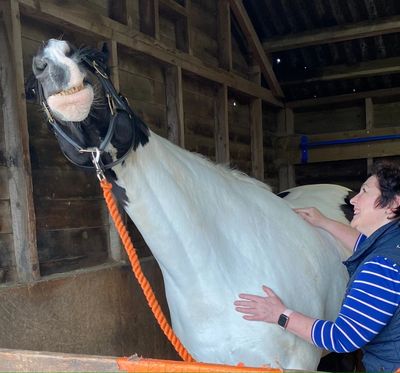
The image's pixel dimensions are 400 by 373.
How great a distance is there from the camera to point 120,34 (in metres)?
2.88

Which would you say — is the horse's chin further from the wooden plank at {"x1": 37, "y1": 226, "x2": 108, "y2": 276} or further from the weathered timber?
the weathered timber

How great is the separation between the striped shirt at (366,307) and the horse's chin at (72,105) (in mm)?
973

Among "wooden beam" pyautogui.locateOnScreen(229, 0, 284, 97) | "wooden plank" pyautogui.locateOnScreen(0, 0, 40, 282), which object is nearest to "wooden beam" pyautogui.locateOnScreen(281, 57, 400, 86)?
"wooden beam" pyautogui.locateOnScreen(229, 0, 284, 97)

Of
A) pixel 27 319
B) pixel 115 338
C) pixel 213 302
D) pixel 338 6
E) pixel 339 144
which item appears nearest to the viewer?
pixel 213 302

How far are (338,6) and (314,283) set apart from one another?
3.56m

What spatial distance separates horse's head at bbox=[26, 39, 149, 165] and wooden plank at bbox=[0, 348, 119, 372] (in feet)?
2.01

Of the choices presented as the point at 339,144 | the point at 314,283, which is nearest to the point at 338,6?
the point at 339,144

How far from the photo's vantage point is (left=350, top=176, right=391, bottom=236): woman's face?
1.55m

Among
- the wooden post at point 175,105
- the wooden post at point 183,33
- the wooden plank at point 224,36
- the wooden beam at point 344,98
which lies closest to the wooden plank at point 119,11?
the wooden post at point 175,105

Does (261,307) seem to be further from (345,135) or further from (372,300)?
(345,135)

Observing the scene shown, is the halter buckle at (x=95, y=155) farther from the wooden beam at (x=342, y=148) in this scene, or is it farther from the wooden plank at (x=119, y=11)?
the wooden beam at (x=342, y=148)

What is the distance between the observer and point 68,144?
1.47m

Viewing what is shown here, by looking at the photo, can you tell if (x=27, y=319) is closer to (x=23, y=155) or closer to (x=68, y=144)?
(x=23, y=155)

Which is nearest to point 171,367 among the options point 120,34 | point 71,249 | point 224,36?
point 71,249
